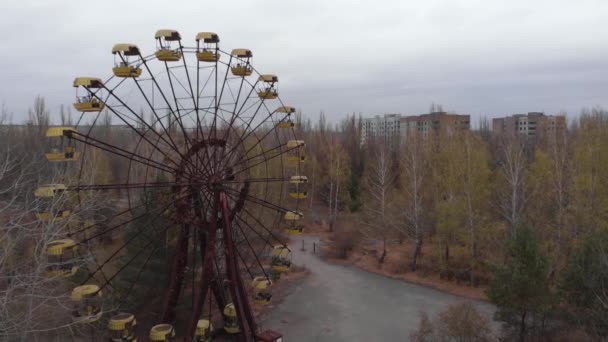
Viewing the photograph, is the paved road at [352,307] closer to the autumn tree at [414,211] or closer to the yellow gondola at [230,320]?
the autumn tree at [414,211]

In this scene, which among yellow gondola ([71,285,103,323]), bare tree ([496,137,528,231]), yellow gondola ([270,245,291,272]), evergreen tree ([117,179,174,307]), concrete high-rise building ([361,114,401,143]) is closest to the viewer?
yellow gondola ([71,285,103,323])

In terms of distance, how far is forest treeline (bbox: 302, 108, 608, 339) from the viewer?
1325cm

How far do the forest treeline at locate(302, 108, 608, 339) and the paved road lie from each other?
114 inches

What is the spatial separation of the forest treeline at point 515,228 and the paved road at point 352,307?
2898 mm

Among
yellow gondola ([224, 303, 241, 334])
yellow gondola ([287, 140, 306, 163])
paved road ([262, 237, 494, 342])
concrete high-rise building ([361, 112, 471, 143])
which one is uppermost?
concrete high-rise building ([361, 112, 471, 143])

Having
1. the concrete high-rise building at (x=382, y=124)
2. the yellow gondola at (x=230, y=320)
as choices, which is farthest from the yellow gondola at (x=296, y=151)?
the concrete high-rise building at (x=382, y=124)

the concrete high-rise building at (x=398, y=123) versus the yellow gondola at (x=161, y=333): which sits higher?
the concrete high-rise building at (x=398, y=123)

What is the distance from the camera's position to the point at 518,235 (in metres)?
13.8

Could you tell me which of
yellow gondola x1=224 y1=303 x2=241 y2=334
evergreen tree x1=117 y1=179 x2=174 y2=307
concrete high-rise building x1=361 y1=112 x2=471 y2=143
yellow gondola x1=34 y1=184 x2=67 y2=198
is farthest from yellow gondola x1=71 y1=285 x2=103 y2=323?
concrete high-rise building x1=361 y1=112 x2=471 y2=143

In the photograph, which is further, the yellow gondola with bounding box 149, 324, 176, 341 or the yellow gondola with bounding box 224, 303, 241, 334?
the yellow gondola with bounding box 224, 303, 241, 334

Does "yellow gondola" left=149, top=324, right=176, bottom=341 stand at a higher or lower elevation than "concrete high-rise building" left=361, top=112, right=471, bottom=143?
lower

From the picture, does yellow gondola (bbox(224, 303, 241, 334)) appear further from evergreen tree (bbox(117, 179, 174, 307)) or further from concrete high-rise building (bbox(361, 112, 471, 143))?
concrete high-rise building (bbox(361, 112, 471, 143))

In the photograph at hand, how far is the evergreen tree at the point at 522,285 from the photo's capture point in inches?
517

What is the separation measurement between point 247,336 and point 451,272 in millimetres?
15406
